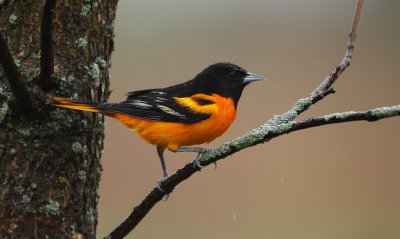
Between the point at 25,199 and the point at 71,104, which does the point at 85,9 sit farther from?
the point at 25,199

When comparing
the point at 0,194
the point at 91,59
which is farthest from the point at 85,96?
the point at 0,194

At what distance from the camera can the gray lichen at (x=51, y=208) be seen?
279 centimetres

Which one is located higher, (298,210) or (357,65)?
(357,65)

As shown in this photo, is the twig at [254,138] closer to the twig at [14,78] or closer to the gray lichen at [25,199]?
the gray lichen at [25,199]

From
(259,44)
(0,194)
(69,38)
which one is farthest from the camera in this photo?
(259,44)

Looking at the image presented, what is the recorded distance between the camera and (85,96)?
3033mm

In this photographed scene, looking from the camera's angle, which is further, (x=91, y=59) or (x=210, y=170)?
(x=210, y=170)

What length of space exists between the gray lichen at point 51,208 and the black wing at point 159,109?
3.69ft

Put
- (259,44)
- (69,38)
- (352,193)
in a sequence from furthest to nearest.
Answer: (259,44)
(352,193)
(69,38)

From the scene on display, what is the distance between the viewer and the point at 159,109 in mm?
4004

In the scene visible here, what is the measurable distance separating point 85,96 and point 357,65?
6.04 m

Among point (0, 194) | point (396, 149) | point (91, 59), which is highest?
point (396, 149)

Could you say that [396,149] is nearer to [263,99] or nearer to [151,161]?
[263,99]

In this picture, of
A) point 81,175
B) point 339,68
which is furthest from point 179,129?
point 339,68
